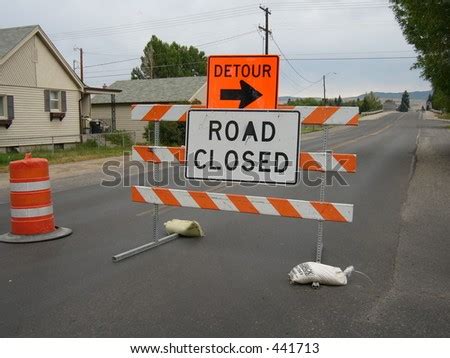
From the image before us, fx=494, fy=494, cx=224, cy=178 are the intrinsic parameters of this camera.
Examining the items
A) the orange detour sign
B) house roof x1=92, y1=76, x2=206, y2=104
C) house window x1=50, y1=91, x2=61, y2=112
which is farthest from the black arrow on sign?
house roof x1=92, y1=76, x2=206, y2=104

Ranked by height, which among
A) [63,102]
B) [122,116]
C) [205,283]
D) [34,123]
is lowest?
[205,283]

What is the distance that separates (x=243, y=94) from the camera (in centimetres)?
606

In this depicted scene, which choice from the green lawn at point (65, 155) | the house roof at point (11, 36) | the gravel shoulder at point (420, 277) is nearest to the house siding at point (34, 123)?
the green lawn at point (65, 155)

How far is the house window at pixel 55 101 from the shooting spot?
90.4 ft

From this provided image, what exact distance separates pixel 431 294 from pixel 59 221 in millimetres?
5955

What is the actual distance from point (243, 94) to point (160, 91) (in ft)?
127

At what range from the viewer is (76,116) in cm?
2903

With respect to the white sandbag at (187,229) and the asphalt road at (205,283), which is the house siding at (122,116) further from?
the white sandbag at (187,229)

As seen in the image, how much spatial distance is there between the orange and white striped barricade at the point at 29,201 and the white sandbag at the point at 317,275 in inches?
145

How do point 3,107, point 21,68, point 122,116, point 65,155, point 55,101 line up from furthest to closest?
1. point 122,116
2. point 55,101
3. point 21,68
4. point 3,107
5. point 65,155

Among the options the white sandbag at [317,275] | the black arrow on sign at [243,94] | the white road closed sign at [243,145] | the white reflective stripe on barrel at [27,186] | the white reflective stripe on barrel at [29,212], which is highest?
the black arrow on sign at [243,94]

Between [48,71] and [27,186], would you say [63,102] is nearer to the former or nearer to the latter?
[48,71]

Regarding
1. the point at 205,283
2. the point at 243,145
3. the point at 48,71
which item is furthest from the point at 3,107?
the point at 205,283

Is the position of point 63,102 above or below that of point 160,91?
below
